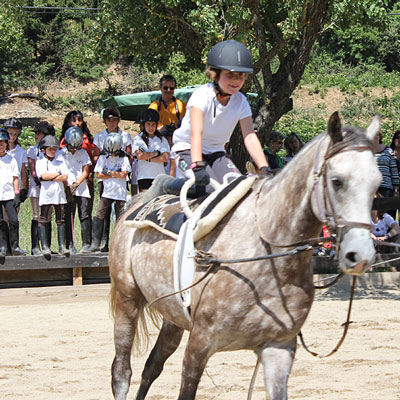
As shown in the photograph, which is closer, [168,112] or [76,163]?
[76,163]

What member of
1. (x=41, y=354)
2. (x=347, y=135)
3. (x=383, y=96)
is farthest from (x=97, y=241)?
(x=383, y=96)

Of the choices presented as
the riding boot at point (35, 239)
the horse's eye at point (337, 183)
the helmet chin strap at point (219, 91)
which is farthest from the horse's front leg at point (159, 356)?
the riding boot at point (35, 239)

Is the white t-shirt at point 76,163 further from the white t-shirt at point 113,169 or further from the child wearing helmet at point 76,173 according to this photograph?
the white t-shirt at point 113,169

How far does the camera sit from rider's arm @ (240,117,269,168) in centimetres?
496

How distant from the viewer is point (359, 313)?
9.98 m

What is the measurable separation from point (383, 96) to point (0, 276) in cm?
2988

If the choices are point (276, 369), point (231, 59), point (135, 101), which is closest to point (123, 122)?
point (135, 101)

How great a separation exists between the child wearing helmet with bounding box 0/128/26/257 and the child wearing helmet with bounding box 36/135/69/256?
36 centimetres

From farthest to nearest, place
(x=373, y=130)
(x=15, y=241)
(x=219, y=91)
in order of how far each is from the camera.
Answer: (x=15, y=241)
(x=219, y=91)
(x=373, y=130)

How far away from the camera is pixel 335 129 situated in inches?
147

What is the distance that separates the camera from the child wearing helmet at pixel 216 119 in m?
4.73

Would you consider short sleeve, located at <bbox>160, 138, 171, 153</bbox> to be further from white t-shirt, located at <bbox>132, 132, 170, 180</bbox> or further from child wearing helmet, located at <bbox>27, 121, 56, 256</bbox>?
child wearing helmet, located at <bbox>27, 121, 56, 256</bbox>

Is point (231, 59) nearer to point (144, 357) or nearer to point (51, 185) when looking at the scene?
point (144, 357)

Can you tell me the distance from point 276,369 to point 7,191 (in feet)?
23.2
